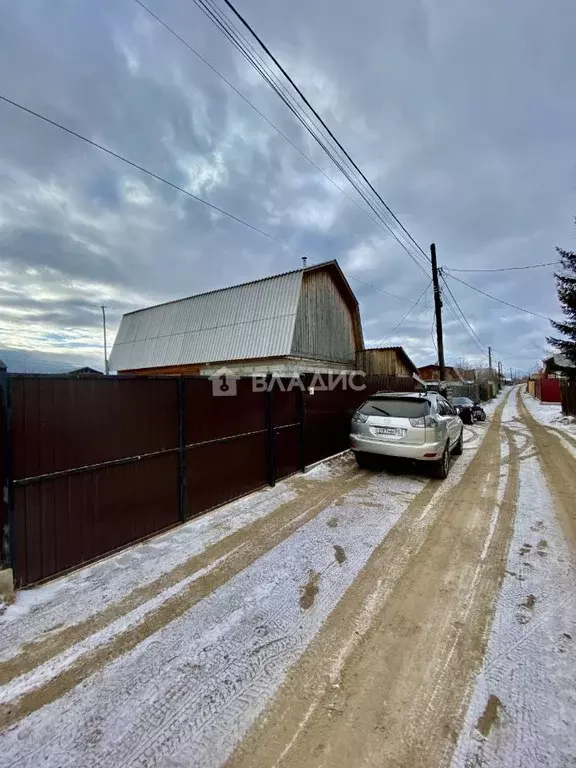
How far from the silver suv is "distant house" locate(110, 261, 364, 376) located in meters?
6.37

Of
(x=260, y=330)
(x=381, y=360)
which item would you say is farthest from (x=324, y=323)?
(x=381, y=360)

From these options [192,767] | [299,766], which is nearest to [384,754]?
[299,766]

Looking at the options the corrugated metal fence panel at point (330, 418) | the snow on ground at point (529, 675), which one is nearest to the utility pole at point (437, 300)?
the corrugated metal fence panel at point (330, 418)

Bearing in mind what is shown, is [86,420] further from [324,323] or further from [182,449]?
[324,323]

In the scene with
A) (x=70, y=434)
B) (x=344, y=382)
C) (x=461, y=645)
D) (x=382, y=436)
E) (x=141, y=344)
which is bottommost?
(x=461, y=645)

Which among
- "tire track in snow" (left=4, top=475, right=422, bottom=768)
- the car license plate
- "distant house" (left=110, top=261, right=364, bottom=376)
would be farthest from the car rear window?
"distant house" (left=110, top=261, right=364, bottom=376)

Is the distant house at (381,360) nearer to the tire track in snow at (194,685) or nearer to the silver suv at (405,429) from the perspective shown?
the silver suv at (405,429)

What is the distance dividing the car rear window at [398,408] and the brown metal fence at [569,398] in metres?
16.2

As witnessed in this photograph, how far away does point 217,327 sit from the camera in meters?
16.6

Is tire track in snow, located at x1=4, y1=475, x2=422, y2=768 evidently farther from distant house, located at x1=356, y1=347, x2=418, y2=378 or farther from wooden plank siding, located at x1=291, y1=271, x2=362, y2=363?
distant house, located at x1=356, y1=347, x2=418, y2=378

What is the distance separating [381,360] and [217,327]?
8.52 m

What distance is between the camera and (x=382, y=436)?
21.5 feet

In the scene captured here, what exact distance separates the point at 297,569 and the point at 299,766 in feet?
5.92

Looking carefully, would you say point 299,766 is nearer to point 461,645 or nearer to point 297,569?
point 461,645
